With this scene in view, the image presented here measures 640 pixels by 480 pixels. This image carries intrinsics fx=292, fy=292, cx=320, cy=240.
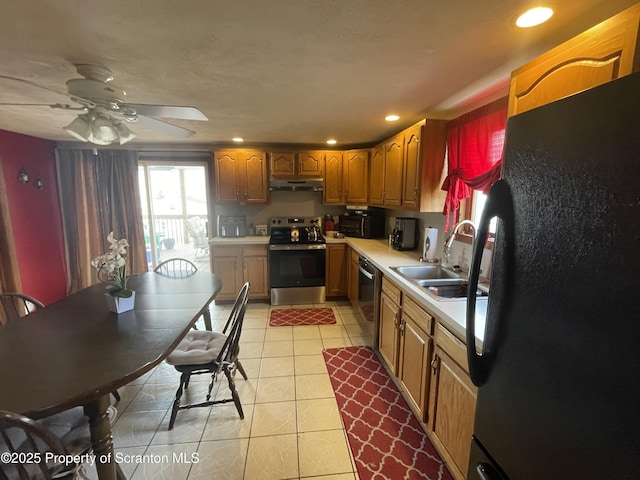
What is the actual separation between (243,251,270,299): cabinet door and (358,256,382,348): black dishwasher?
1.37 metres

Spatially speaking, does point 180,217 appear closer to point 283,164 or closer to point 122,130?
point 283,164

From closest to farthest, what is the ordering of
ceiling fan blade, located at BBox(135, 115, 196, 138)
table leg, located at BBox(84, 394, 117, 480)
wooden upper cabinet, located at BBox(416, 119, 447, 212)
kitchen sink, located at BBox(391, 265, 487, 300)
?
table leg, located at BBox(84, 394, 117, 480)
ceiling fan blade, located at BBox(135, 115, 196, 138)
kitchen sink, located at BBox(391, 265, 487, 300)
wooden upper cabinet, located at BBox(416, 119, 447, 212)

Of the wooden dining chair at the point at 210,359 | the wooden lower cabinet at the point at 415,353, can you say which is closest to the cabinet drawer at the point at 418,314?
the wooden lower cabinet at the point at 415,353

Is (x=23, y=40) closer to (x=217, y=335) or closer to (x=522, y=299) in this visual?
(x=217, y=335)

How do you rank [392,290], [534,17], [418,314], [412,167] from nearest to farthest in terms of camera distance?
[534,17], [418,314], [392,290], [412,167]

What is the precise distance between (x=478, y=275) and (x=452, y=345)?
32.2 inches

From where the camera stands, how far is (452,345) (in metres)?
1.50

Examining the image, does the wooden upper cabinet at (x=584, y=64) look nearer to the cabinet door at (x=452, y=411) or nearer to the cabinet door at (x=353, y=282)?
the cabinet door at (x=452, y=411)

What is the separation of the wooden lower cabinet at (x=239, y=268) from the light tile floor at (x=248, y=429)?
4.20 feet

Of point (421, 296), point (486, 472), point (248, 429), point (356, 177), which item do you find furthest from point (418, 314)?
point (356, 177)

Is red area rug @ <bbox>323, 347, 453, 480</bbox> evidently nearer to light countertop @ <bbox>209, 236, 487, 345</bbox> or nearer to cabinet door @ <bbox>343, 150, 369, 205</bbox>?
light countertop @ <bbox>209, 236, 487, 345</bbox>

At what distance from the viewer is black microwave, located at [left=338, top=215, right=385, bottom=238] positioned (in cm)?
409

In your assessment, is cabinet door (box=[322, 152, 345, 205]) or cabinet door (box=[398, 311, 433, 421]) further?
cabinet door (box=[322, 152, 345, 205])

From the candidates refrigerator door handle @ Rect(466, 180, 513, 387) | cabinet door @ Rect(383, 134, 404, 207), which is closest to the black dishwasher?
cabinet door @ Rect(383, 134, 404, 207)
